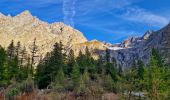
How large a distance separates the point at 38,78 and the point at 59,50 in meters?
6.95

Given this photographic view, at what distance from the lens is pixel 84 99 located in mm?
31125

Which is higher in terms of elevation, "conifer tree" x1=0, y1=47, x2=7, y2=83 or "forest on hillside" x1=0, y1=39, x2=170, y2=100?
"conifer tree" x1=0, y1=47, x2=7, y2=83

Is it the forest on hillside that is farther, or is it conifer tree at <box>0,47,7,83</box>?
conifer tree at <box>0,47,7,83</box>

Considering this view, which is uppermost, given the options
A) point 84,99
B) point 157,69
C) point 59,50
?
point 59,50

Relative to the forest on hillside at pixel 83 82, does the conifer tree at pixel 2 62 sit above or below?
above

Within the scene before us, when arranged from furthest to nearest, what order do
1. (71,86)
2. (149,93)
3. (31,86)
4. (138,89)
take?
(71,86), (31,86), (138,89), (149,93)

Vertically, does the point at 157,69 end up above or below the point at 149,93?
above

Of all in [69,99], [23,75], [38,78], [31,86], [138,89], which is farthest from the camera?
[23,75]

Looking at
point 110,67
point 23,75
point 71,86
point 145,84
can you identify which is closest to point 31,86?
point 71,86

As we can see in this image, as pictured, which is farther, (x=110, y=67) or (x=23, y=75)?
(x=110, y=67)

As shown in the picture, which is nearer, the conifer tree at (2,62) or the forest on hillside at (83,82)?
the forest on hillside at (83,82)

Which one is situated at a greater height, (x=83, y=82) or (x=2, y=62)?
(x=2, y=62)

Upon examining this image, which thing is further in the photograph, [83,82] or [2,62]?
[2,62]

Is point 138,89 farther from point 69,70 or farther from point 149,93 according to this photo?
point 69,70
